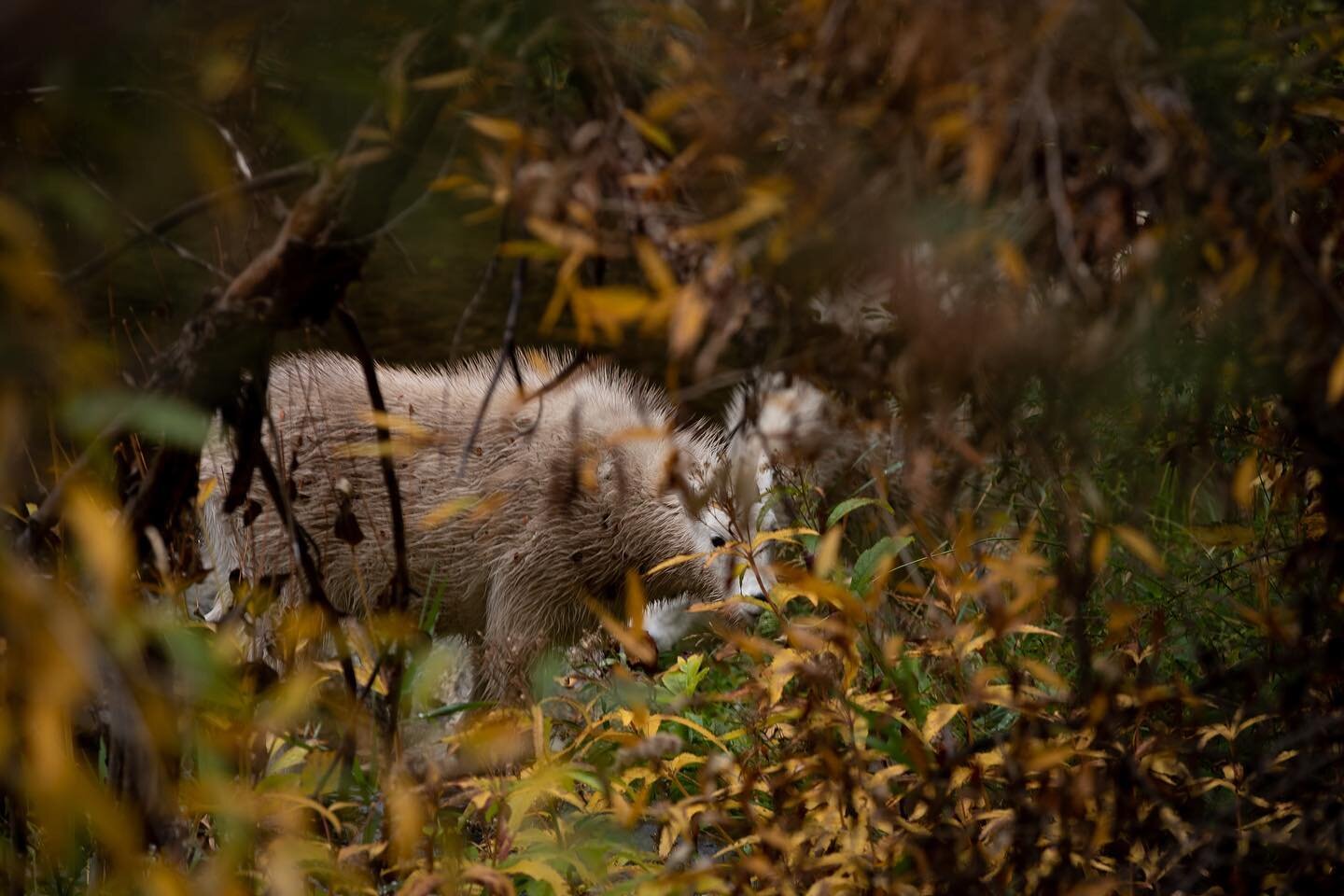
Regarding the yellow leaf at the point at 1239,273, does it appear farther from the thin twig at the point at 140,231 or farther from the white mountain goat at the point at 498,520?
the white mountain goat at the point at 498,520

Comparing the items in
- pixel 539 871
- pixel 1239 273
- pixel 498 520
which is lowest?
pixel 498 520

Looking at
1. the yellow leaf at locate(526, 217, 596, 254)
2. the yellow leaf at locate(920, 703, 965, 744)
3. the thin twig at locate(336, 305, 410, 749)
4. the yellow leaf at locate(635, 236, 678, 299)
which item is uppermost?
the yellow leaf at locate(526, 217, 596, 254)

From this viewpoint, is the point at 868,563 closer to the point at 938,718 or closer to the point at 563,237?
the point at 938,718

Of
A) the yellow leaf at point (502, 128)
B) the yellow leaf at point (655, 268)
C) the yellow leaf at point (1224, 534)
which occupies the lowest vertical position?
the yellow leaf at point (1224, 534)

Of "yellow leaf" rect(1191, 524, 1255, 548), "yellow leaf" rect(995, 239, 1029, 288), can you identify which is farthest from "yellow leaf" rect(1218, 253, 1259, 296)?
"yellow leaf" rect(1191, 524, 1255, 548)

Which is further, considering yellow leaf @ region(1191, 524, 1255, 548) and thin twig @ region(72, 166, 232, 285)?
yellow leaf @ region(1191, 524, 1255, 548)

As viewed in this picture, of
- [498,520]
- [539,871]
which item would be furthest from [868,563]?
[498,520]

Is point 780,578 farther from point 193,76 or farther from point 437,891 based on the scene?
point 193,76

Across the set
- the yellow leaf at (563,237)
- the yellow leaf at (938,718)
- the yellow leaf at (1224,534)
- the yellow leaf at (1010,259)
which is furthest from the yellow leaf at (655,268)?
the yellow leaf at (1224,534)

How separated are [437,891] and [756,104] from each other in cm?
102

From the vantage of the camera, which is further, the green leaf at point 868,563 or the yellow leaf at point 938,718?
the green leaf at point 868,563

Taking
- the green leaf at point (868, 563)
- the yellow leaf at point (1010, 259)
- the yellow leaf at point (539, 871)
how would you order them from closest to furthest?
the yellow leaf at point (1010, 259)
the yellow leaf at point (539, 871)
the green leaf at point (868, 563)

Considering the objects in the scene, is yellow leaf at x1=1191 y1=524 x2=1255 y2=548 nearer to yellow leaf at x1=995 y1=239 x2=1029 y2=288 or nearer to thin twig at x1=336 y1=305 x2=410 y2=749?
yellow leaf at x1=995 y1=239 x2=1029 y2=288

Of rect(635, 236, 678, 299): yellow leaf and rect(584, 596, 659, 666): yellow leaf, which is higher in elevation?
rect(635, 236, 678, 299): yellow leaf
